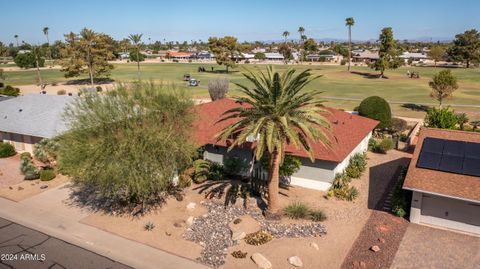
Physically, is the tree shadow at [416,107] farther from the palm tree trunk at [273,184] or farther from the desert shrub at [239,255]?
the desert shrub at [239,255]

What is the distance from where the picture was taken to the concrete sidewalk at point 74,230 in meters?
17.0

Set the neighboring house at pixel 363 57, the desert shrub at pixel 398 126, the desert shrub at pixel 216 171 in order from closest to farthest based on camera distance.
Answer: the desert shrub at pixel 216 171 < the desert shrub at pixel 398 126 < the neighboring house at pixel 363 57

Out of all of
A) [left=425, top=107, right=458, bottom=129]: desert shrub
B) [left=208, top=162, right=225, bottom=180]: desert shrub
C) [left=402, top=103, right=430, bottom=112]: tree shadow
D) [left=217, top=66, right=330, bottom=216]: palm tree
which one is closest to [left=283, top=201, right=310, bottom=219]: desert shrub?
[left=217, top=66, right=330, bottom=216]: palm tree

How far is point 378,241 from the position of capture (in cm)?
1814

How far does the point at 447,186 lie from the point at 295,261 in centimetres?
931

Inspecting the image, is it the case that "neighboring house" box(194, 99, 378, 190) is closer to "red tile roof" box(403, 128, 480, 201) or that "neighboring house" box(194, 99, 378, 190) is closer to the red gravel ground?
the red gravel ground

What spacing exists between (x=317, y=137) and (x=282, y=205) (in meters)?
5.74

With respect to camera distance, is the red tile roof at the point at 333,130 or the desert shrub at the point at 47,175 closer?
the red tile roof at the point at 333,130

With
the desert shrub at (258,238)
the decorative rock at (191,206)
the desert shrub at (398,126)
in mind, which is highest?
the desert shrub at (398,126)

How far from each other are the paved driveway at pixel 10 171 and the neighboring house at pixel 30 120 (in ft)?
6.38

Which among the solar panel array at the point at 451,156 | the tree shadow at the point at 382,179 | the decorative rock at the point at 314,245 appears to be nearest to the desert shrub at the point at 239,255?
the decorative rock at the point at 314,245

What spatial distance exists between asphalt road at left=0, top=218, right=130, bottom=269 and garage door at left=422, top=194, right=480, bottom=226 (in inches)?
646

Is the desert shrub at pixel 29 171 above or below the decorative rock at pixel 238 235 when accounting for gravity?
above

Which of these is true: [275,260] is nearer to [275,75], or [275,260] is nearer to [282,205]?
[282,205]
